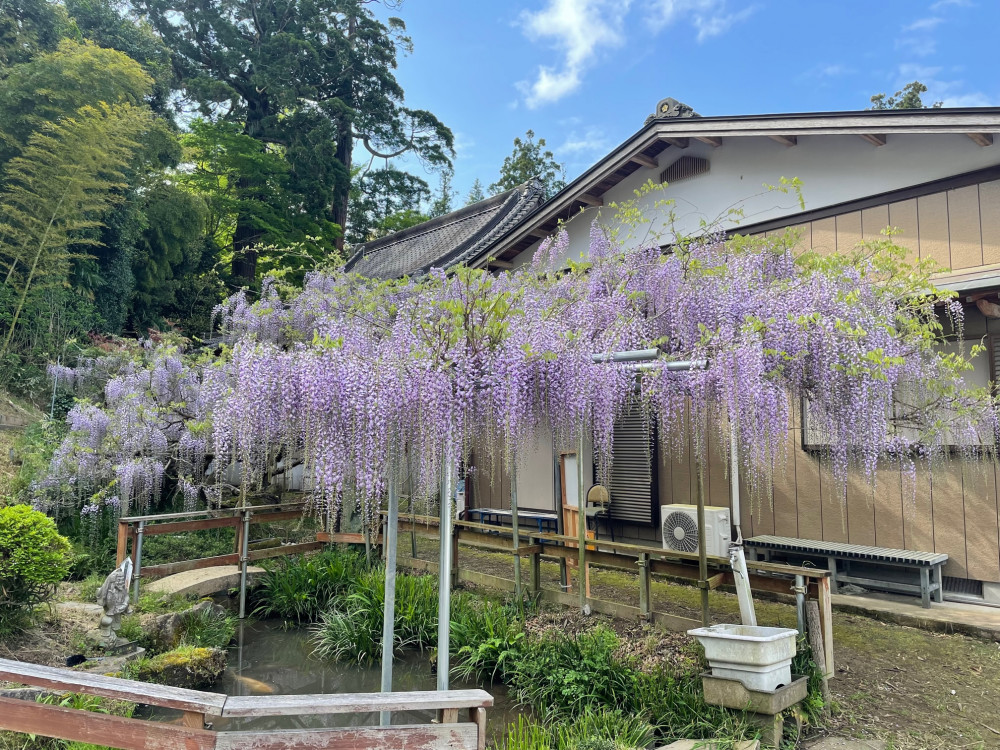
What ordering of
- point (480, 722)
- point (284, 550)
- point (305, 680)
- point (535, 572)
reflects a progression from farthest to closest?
point (284, 550) < point (535, 572) < point (305, 680) < point (480, 722)

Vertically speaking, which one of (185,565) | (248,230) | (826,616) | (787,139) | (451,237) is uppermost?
(248,230)

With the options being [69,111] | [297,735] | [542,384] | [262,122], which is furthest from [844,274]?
[262,122]

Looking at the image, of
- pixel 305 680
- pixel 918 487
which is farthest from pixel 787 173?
pixel 305 680

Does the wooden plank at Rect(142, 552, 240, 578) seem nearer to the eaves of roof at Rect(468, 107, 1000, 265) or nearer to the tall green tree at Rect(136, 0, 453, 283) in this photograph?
the eaves of roof at Rect(468, 107, 1000, 265)

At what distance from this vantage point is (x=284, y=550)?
7371 mm

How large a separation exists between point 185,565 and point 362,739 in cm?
530

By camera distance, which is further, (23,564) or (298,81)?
(298,81)

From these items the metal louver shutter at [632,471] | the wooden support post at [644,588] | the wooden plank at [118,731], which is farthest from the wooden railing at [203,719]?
the metal louver shutter at [632,471]

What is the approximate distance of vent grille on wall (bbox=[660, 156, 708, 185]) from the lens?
289 inches

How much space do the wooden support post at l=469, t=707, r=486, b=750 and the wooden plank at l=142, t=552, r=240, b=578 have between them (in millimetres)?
5093

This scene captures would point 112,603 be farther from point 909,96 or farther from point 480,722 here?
point 909,96

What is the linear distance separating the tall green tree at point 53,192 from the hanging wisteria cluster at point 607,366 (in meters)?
7.90

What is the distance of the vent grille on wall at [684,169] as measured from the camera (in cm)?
734

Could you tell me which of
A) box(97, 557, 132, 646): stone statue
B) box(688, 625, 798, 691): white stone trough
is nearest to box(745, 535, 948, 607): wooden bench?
box(688, 625, 798, 691): white stone trough
